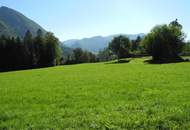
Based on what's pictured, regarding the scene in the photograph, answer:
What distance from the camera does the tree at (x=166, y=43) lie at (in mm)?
95125

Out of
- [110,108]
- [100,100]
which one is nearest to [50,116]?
[110,108]

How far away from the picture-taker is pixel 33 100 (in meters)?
16.5

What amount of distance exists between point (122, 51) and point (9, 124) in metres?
123

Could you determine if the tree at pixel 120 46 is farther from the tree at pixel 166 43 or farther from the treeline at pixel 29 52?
the tree at pixel 166 43

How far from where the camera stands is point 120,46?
5059 inches

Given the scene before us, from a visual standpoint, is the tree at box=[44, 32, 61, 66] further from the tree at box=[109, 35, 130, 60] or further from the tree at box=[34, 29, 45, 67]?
the tree at box=[109, 35, 130, 60]

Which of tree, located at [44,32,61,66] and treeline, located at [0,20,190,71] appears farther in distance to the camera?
tree, located at [44,32,61,66]

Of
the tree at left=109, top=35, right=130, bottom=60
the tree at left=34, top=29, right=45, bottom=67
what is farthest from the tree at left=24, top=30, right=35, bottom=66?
the tree at left=109, top=35, right=130, bottom=60

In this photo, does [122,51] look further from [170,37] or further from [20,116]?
[20,116]

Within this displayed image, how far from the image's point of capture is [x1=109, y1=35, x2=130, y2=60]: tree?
418 feet

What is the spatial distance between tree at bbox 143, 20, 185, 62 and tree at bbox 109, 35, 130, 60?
29.0m

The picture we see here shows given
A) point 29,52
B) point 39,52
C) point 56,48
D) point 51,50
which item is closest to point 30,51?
point 29,52

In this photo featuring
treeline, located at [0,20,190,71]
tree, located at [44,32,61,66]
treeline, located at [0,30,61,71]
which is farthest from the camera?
tree, located at [44,32,61,66]

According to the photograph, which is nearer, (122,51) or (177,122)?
(177,122)
